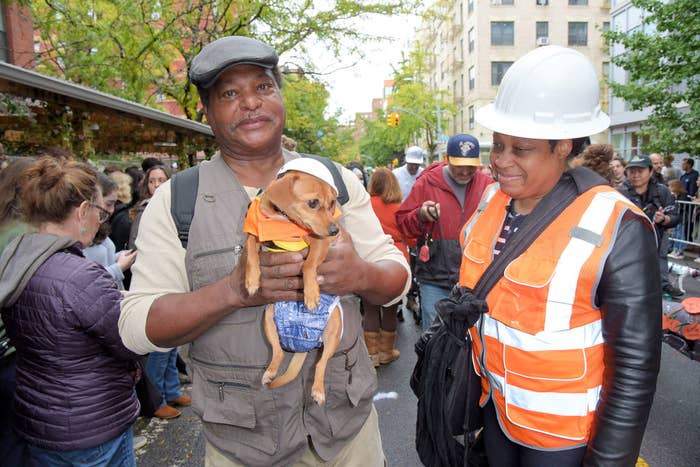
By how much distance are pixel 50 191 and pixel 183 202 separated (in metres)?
1.39

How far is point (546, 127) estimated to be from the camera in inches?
76.9

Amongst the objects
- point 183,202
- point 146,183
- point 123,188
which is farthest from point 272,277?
point 123,188

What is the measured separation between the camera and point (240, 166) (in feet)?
6.23

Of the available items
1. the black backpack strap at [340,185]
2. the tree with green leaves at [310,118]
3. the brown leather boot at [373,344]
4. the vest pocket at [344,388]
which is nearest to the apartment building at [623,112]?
the tree with green leaves at [310,118]

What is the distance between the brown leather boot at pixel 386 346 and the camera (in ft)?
18.7

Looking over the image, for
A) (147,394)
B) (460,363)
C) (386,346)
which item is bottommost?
(386,346)

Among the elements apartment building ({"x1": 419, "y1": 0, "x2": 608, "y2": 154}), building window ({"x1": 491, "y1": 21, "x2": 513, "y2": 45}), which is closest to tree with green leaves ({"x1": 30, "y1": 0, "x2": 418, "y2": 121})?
apartment building ({"x1": 419, "y1": 0, "x2": 608, "y2": 154})

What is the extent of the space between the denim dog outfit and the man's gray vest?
0.13m

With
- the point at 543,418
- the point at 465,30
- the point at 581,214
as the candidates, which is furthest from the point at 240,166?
the point at 465,30

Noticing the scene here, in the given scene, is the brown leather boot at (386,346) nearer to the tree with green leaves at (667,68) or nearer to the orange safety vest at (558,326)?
the orange safety vest at (558,326)

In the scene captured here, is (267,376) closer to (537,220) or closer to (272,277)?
(272,277)

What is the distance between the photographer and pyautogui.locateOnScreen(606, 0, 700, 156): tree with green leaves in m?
10.9

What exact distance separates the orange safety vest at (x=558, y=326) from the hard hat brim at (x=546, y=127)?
0.25m

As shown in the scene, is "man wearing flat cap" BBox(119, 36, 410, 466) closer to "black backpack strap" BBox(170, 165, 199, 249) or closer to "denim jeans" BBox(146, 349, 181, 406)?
"black backpack strap" BBox(170, 165, 199, 249)
